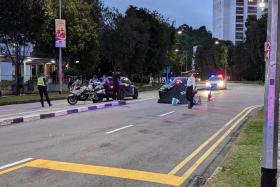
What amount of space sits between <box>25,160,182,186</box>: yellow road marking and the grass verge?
0.83 metres

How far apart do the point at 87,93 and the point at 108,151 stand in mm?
17315

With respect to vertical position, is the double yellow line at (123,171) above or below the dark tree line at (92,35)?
below

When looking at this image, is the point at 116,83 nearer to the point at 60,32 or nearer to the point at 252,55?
the point at 60,32

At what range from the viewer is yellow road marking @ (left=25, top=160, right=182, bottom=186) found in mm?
9024

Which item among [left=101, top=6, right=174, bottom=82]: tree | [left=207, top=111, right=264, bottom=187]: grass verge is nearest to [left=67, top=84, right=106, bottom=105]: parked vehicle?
[left=207, top=111, right=264, bottom=187]: grass verge

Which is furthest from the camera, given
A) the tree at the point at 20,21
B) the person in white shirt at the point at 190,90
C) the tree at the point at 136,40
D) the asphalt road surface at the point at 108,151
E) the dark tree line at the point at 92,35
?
the tree at the point at 136,40

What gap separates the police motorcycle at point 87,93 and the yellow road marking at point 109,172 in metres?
18.0

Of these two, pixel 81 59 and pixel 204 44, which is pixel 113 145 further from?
pixel 204 44

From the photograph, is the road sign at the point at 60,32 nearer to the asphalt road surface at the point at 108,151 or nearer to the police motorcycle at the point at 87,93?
the police motorcycle at the point at 87,93

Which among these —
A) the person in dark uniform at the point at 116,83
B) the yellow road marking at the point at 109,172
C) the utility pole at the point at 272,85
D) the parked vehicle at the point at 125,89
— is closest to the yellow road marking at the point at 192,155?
the yellow road marking at the point at 109,172

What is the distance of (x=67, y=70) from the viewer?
7325 cm

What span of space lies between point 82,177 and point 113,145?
3809 millimetres

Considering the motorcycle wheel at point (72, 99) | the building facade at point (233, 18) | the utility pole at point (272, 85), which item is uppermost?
the building facade at point (233, 18)

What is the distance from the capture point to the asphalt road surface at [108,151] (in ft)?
29.5
